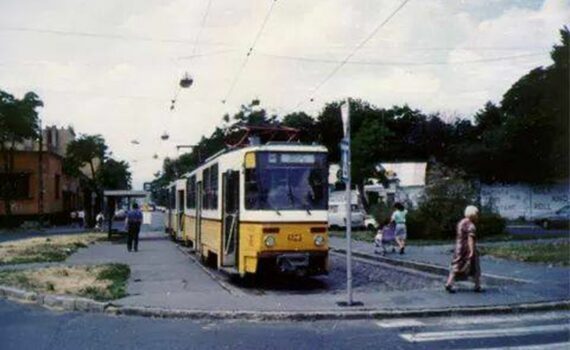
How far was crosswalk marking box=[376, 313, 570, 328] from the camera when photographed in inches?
424

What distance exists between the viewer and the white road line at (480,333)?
31.5 ft

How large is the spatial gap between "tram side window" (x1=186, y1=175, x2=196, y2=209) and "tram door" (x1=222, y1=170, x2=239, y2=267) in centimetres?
703

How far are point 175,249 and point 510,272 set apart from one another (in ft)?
54.3

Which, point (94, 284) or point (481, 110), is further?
point (481, 110)

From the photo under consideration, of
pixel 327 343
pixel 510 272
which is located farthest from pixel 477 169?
pixel 327 343

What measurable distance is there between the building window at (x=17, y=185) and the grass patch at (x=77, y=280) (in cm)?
3490

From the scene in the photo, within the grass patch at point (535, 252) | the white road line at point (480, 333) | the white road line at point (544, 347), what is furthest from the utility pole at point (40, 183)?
the white road line at point (544, 347)

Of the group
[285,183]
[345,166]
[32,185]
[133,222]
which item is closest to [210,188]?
[285,183]

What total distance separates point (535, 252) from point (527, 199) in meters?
33.3

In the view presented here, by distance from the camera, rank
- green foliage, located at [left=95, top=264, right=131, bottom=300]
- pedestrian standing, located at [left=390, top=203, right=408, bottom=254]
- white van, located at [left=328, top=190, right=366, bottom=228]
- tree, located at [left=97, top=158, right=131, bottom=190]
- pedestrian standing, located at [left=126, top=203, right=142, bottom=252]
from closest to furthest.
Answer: green foliage, located at [left=95, top=264, right=131, bottom=300], pedestrian standing, located at [left=390, top=203, right=408, bottom=254], pedestrian standing, located at [left=126, top=203, right=142, bottom=252], white van, located at [left=328, top=190, right=366, bottom=228], tree, located at [left=97, top=158, right=131, bottom=190]

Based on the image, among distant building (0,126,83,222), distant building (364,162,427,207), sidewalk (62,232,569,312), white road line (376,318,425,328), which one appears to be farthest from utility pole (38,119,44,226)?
white road line (376,318,425,328)

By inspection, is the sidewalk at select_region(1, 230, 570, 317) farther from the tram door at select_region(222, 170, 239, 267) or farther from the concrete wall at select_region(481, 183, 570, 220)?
the concrete wall at select_region(481, 183, 570, 220)

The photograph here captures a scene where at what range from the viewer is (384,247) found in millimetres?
24516

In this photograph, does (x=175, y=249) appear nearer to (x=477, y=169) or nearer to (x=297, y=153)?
(x=297, y=153)
